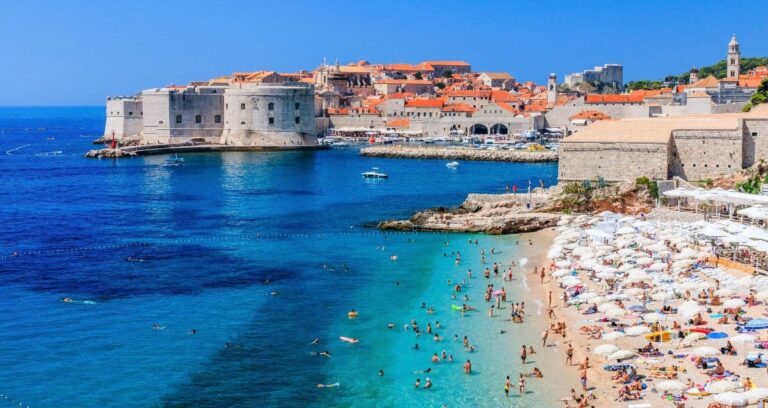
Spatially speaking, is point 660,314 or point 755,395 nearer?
point 755,395

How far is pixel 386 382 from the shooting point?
59.9ft

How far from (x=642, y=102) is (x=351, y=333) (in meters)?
64.2

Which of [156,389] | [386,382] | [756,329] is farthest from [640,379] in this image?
[156,389]

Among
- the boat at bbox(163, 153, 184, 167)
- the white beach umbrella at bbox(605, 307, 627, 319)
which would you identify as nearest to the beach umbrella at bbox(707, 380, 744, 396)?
the white beach umbrella at bbox(605, 307, 627, 319)

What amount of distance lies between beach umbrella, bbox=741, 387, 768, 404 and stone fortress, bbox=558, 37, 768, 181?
2129cm

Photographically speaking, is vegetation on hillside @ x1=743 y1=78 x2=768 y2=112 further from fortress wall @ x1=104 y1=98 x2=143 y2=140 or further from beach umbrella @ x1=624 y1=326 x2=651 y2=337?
fortress wall @ x1=104 y1=98 x2=143 y2=140

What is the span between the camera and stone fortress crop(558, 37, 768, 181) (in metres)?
35.2

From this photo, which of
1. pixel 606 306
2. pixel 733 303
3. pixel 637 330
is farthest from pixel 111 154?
A: pixel 733 303

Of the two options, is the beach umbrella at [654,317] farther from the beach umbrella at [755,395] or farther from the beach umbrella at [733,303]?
the beach umbrella at [755,395]

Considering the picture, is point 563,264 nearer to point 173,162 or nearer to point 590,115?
point 173,162

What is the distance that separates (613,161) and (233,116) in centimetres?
4175

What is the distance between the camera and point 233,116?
72812 mm

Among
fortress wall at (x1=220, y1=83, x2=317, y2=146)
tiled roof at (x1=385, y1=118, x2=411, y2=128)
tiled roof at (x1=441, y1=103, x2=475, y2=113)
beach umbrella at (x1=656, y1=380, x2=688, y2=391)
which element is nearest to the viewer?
beach umbrella at (x1=656, y1=380, x2=688, y2=391)

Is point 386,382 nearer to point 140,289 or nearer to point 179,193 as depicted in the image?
point 140,289
